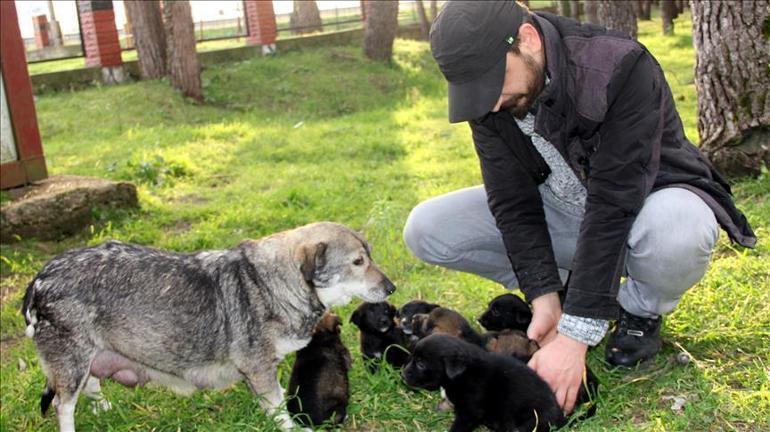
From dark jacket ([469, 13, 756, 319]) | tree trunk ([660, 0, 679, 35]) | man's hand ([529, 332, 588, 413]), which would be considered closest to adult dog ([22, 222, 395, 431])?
man's hand ([529, 332, 588, 413])

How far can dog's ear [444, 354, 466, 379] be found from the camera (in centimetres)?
380

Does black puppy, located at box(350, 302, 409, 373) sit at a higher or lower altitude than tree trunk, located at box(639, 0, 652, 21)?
lower

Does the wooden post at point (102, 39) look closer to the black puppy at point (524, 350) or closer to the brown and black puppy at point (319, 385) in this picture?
the brown and black puppy at point (319, 385)

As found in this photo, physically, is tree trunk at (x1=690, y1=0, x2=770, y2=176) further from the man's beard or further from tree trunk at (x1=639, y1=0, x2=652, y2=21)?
tree trunk at (x1=639, y1=0, x2=652, y2=21)

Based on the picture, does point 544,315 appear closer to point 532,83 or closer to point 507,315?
point 507,315

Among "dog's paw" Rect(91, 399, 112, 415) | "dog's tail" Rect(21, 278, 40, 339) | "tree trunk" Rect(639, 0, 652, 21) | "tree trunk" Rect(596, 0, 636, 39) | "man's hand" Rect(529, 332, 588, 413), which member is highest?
"tree trunk" Rect(596, 0, 636, 39)

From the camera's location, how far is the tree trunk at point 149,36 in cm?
1541

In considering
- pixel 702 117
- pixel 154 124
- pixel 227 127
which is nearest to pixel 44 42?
pixel 154 124

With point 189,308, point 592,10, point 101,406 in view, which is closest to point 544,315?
point 189,308

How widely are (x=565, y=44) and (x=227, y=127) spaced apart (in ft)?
31.4

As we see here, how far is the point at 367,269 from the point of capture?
14.8 ft

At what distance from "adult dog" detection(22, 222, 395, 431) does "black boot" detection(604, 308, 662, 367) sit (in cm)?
A: 128

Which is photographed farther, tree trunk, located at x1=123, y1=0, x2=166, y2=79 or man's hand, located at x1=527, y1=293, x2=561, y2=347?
tree trunk, located at x1=123, y1=0, x2=166, y2=79

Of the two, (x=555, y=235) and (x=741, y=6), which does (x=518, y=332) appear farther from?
(x=741, y=6)
